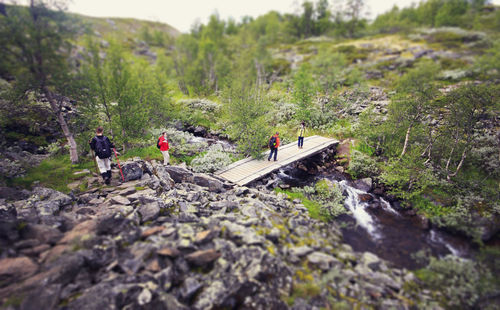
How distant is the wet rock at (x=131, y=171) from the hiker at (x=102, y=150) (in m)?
0.78

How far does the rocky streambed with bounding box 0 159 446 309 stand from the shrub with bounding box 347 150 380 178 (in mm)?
8365

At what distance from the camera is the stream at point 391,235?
9.01 meters

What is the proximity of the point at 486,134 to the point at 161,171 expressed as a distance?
21491mm

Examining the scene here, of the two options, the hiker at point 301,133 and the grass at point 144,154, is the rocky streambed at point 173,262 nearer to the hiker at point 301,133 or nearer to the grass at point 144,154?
the grass at point 144,154

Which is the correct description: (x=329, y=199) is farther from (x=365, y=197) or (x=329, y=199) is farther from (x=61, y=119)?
(x=61, y=119)

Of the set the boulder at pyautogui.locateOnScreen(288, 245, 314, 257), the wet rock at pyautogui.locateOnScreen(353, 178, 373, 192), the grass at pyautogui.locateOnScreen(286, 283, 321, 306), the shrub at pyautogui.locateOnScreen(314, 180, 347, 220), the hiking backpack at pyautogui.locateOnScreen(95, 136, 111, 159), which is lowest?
the wet rock at pyautogui.locateOnScreen(353, 178, 373, 192)

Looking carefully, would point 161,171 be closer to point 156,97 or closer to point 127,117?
point 127,117

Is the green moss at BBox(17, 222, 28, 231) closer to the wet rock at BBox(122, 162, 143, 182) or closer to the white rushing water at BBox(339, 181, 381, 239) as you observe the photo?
the wet rock at BBox(122, 162, 143, 182)

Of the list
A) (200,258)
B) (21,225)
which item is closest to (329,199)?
(200,258)

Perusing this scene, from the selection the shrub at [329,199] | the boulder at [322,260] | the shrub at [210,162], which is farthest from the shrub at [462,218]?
the shrub at [210,162]

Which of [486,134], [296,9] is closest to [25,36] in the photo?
[486,134]

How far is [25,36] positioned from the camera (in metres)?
8.70

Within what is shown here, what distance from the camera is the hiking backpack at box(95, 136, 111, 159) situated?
1024 cm

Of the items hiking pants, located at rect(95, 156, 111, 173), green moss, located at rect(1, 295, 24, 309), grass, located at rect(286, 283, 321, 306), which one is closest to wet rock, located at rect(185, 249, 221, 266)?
grass, located at rect(286, 283, 321, 306)
